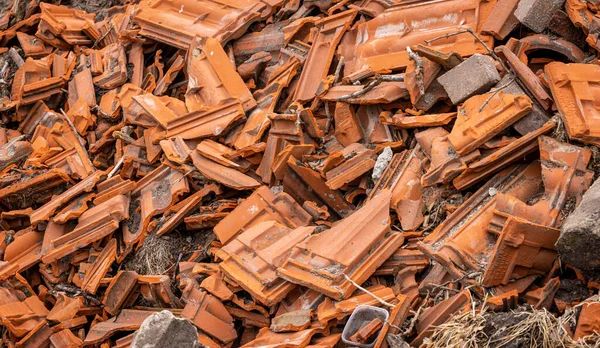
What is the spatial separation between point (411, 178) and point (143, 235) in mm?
2414

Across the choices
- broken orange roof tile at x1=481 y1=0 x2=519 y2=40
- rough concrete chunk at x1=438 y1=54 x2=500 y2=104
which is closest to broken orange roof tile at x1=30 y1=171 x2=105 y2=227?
rough concrete chunk at x1=438 y1=54 x2=500 y2=104

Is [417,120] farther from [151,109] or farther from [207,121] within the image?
[151,109]

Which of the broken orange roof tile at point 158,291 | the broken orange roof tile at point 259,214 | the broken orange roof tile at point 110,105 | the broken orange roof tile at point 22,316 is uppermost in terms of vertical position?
the broken orange roof tile at point 110,105

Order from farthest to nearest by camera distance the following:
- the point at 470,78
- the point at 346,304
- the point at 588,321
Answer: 1. the point at 470,78
2. the point at 346,304
3. the point at 588,321

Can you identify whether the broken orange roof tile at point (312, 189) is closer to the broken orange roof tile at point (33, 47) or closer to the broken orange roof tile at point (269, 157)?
the broken orange roof tile at point (269, 157)

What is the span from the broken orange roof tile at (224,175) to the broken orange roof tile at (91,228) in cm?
79

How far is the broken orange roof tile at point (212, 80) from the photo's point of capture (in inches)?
290

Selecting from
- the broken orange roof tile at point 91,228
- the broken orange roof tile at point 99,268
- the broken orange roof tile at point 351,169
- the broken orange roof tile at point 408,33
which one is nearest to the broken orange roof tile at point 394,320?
the broken orange roof tile at point 351,169

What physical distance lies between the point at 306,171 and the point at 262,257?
3.05 ft

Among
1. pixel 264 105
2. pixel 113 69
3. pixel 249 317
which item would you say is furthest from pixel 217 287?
pixel 113 69

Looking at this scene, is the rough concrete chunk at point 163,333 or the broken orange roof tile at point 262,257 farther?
the broken orange roof tile at point 262,257

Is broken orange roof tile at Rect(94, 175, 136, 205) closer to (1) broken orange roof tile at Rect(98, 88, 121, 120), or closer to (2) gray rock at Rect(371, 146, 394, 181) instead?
(1) broken orange roof tile at Rect(98, 88, 121, 120)

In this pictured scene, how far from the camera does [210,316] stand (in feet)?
18.6

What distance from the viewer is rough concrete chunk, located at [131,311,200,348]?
4301mm
